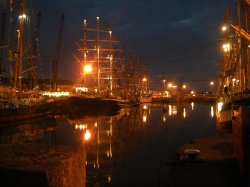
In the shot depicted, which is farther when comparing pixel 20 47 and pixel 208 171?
pixel 20 47

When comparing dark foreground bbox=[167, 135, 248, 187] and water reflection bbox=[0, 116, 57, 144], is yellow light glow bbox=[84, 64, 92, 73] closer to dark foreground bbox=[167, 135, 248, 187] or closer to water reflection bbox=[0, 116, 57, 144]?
water reflection bbox=[0, 116, 57, 144]

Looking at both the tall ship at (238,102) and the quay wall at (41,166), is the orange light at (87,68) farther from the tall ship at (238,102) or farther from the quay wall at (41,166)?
the quay wall at (41,166)

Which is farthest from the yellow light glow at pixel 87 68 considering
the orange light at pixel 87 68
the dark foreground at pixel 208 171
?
the dark foreground at pixel 208 171

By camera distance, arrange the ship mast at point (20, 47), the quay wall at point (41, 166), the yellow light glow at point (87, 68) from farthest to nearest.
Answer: the yellow light glow at point (87, 68)
the ship mast at point (20, 47)
the quay wall at point (41, 166)

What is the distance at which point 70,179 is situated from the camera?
425 cm

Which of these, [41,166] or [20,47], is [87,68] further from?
[41,166]

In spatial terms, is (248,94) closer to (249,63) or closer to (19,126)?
(249,63)

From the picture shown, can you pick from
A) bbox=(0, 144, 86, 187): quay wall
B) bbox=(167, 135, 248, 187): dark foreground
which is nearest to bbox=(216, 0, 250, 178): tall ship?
bbox=(167, 135, 248, 187): dark foreground

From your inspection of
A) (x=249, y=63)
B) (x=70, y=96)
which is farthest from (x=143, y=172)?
(x=70, y=96)

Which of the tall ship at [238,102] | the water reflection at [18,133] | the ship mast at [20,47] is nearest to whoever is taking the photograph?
the tall ship at [238,102]

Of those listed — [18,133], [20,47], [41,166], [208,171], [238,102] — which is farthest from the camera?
[20,47]

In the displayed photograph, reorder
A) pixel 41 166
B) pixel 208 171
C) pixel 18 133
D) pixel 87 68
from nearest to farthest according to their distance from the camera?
pixel 41 166 → pixel 208 171 → pixel 18 133 → pixel 87 68

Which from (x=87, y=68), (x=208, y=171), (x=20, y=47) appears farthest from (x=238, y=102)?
(x=87, y=68)

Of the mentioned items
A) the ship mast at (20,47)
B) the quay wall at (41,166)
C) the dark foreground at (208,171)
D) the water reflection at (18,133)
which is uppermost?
the ship mast at (20,47)
